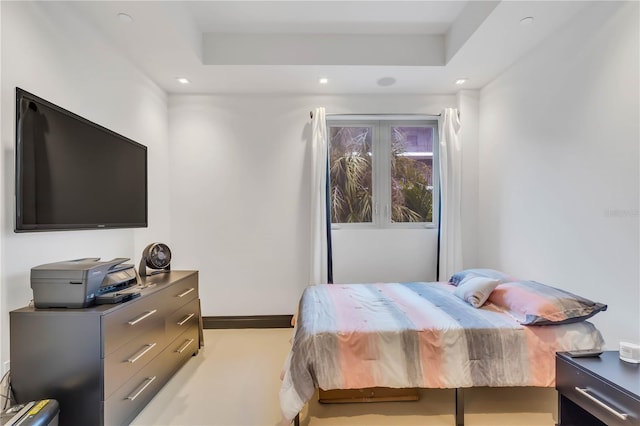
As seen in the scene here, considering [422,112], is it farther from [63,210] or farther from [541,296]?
[63,210]

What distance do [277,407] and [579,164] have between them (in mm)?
2691

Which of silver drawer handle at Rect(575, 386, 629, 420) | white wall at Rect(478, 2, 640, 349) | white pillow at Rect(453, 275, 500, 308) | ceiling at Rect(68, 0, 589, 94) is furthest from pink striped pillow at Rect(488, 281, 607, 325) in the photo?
ceiling at Rect(68, 0, 589, 94)

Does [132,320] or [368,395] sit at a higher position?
[132,320]

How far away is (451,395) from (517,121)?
2414 millimetres

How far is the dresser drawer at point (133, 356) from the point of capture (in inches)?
66.2

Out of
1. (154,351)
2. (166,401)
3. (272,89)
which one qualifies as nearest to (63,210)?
(154,351)

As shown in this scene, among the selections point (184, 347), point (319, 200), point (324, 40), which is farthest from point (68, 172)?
point (324, 40)

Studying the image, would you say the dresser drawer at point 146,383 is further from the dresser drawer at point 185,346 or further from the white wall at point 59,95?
the white wall at point 59,95

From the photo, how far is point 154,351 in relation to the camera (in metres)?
2.14

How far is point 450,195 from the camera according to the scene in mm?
3490

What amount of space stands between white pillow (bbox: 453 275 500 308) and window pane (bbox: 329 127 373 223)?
4.87ft

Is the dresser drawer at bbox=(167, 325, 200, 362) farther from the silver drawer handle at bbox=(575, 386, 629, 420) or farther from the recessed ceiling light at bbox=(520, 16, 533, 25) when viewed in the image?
the recessed ceiling light at bbox=(520, 16, 533, 25)

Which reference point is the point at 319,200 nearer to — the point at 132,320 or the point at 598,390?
the point at 132,320

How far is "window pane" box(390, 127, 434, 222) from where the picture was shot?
371cm
